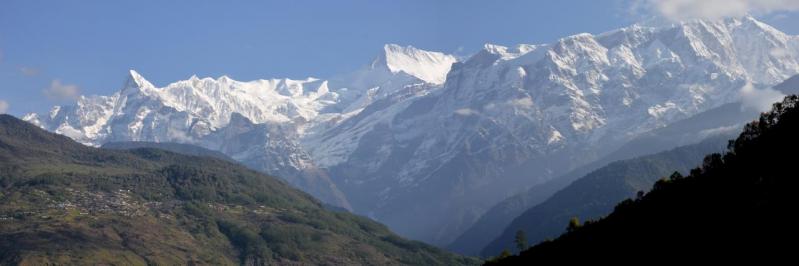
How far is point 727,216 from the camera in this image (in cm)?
15350

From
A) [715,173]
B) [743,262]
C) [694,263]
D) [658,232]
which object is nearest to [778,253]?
[743,262]

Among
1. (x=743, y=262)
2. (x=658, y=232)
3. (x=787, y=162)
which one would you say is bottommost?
(x=743, y=262)

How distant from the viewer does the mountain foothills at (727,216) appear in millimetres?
135750

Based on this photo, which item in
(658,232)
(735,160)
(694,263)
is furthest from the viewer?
(735,160)

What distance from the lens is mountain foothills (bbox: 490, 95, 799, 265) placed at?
445 ft

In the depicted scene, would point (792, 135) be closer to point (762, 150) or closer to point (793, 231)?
point (762, 150)

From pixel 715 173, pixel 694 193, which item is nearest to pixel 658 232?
pixel 694 193

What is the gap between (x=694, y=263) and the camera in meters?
138

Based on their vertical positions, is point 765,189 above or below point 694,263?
above

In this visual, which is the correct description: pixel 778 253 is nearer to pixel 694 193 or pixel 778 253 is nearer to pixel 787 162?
pixel 787 162

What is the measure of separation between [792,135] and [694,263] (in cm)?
6069

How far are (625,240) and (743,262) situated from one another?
49.2 metres

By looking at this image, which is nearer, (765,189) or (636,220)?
(765,189)

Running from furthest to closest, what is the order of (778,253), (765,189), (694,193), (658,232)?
(694,193) < (658,232) < (765,189) < (778,253)
